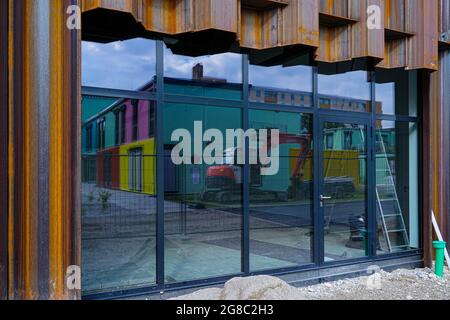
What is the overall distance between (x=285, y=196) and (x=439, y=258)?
2.62 meters

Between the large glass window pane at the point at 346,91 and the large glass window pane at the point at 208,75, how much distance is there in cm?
148

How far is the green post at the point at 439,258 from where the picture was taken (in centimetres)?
696

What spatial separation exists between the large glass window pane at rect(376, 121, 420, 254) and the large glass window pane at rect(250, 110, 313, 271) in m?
1.51

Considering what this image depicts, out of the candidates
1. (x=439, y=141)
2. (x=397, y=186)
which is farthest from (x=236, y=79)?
(x=439, y=141)

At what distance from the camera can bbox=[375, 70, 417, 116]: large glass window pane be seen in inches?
296

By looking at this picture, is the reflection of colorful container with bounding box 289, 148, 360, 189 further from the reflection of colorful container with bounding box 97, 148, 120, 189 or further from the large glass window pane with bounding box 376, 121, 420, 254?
the reflection of colorful container with bounding box 97, 148, 120, 189

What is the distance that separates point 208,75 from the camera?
6074 millimetres

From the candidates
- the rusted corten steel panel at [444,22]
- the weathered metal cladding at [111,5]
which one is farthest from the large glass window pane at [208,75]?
the rusted corten steel panel at [444,22]

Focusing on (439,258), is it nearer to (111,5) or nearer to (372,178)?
(372,178)

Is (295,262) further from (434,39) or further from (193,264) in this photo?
(434,39)
